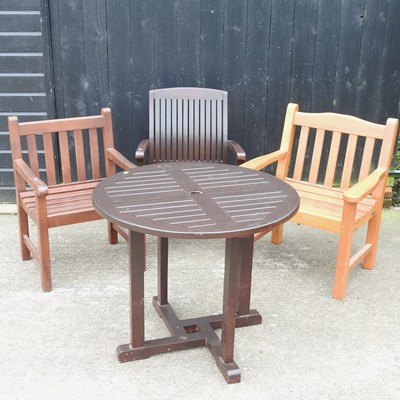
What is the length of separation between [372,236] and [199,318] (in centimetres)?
129

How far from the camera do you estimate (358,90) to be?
15.5 ft

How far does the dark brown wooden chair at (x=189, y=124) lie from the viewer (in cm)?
436

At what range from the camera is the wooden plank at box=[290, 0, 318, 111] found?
4547 mm

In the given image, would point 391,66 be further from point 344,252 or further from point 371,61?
point 344,252

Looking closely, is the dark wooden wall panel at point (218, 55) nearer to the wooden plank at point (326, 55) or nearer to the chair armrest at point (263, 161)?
the wooden plank at point (326, 55)

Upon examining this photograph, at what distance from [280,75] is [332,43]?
1.45 feet

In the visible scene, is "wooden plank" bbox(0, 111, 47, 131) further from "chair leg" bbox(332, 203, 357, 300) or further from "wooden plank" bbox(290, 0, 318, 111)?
"chair leg" bbox(332, 203, 357, 300)

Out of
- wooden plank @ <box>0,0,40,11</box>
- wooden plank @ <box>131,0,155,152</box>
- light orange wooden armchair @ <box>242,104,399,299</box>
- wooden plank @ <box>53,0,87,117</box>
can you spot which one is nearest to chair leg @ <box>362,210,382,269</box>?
light orange wooden armchair @ <box>242,104,399,299</box>

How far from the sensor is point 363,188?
3.42 meters

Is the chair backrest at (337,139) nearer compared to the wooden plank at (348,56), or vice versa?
the chair backrest at (337,139)

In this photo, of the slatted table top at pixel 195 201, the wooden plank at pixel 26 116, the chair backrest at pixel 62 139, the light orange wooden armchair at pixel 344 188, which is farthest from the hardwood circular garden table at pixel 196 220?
the wooden plank at pixel 26 116

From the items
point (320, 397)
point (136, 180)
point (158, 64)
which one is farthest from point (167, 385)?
point (158, 64)

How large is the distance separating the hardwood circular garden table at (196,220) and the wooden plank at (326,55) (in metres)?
1.66

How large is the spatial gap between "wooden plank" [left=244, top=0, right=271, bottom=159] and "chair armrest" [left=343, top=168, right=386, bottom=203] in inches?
54.3
